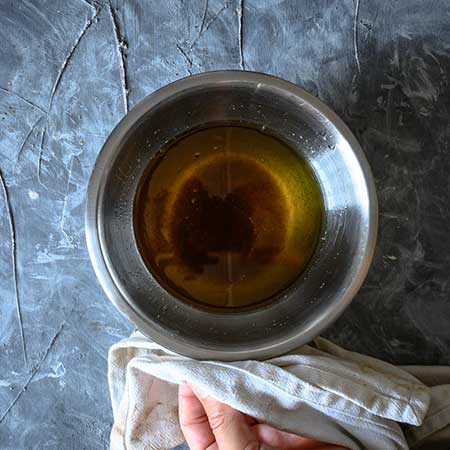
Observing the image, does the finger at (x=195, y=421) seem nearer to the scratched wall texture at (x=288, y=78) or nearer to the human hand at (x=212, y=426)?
the human hand at (x=212, y=426)

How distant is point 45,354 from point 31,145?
285mm

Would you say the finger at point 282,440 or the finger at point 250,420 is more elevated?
the finger at point 250,420

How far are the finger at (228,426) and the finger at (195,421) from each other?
0.6 inches

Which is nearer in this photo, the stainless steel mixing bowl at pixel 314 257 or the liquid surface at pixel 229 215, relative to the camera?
the stainless steel mixing bowl at pixel 314 257

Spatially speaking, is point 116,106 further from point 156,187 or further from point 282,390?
point 282,390

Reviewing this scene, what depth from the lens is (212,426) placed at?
2.25 ft

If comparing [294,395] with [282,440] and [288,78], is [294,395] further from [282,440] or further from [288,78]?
[288,78]

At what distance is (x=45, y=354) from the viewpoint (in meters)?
0.79

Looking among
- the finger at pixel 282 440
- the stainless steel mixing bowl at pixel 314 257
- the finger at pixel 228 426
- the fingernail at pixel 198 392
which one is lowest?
the finger at pixel 282 440

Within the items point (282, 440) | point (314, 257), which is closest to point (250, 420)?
point (282, 440)

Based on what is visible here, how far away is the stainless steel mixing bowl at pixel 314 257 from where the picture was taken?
633 mm

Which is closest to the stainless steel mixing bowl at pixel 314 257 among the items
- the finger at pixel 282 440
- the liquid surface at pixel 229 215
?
the liquid surface at pixel 229 215

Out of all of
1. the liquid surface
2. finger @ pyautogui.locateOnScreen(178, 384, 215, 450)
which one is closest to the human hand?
finger @ pyautogui.locateOnScreen(178, 384, 215, 450)

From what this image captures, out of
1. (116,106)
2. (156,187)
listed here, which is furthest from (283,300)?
(116,106)
